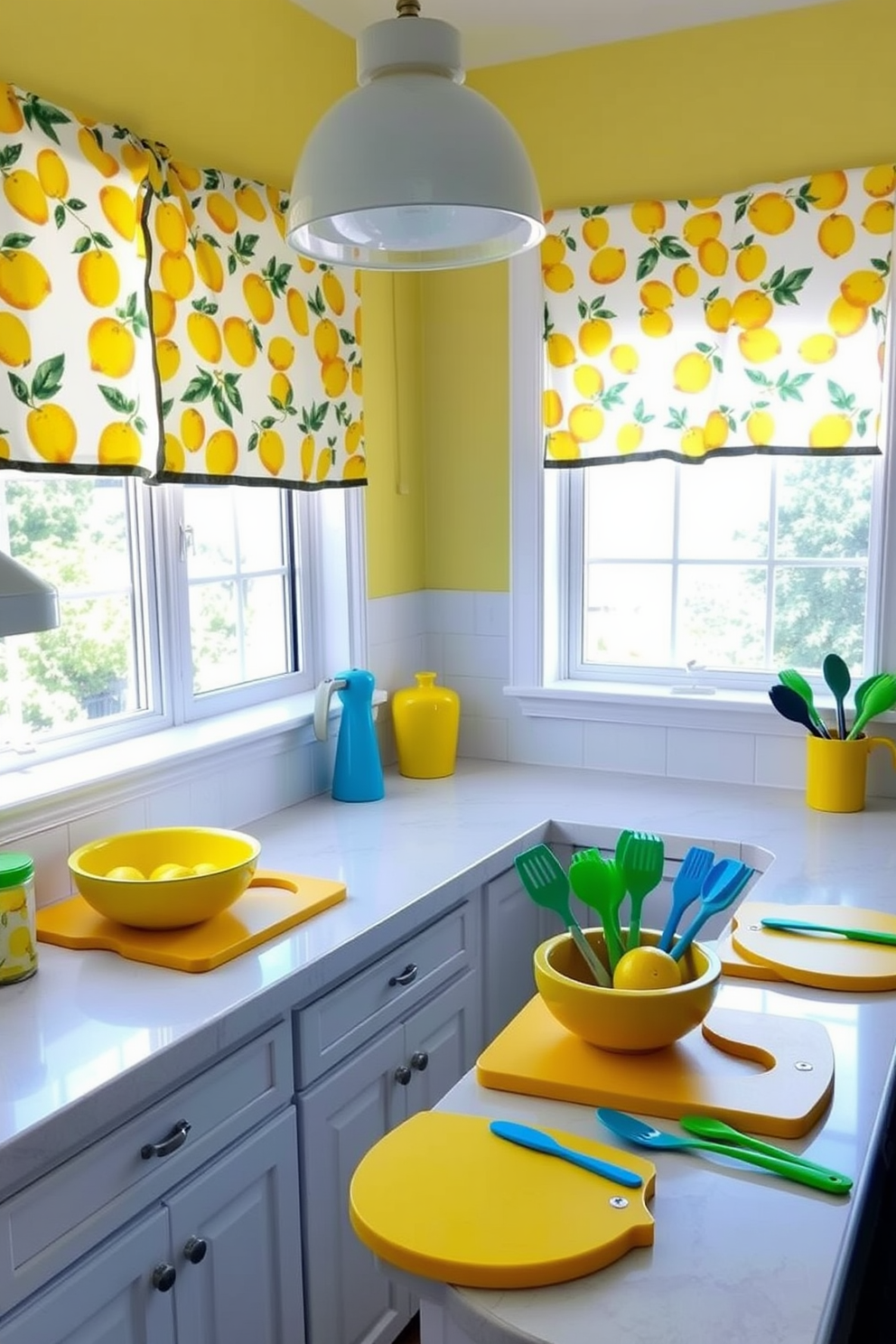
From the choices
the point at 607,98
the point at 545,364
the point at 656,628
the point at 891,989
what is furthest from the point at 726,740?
the point at 607,98

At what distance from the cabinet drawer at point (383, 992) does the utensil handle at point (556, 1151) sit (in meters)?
0.64

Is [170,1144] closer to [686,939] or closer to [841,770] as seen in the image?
[686,939]

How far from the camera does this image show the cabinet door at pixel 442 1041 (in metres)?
2.19

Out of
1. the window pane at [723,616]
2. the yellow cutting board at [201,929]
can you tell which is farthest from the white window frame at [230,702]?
the window pane at [723,616]

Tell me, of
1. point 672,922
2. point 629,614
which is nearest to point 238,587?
point 629,614

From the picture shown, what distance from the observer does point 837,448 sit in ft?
8.83

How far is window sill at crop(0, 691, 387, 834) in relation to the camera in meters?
2.05

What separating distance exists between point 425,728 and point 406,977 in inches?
36.0

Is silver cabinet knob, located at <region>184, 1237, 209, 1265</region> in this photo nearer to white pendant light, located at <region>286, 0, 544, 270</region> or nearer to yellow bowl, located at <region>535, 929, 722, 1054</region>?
yellow bowl, located at <region>535, 929, 722, 1054</region>

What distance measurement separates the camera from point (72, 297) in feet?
6.78

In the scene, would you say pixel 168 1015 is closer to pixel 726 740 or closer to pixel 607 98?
pixel 726 740

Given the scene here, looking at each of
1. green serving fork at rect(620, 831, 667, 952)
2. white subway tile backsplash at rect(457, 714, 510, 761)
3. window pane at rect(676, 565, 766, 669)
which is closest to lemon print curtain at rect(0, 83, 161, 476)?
green serving fork at rect(620, 831, 667, 952)

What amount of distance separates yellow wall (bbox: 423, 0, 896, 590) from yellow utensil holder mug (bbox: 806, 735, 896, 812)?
3.10ft

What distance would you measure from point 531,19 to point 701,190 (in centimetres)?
55
